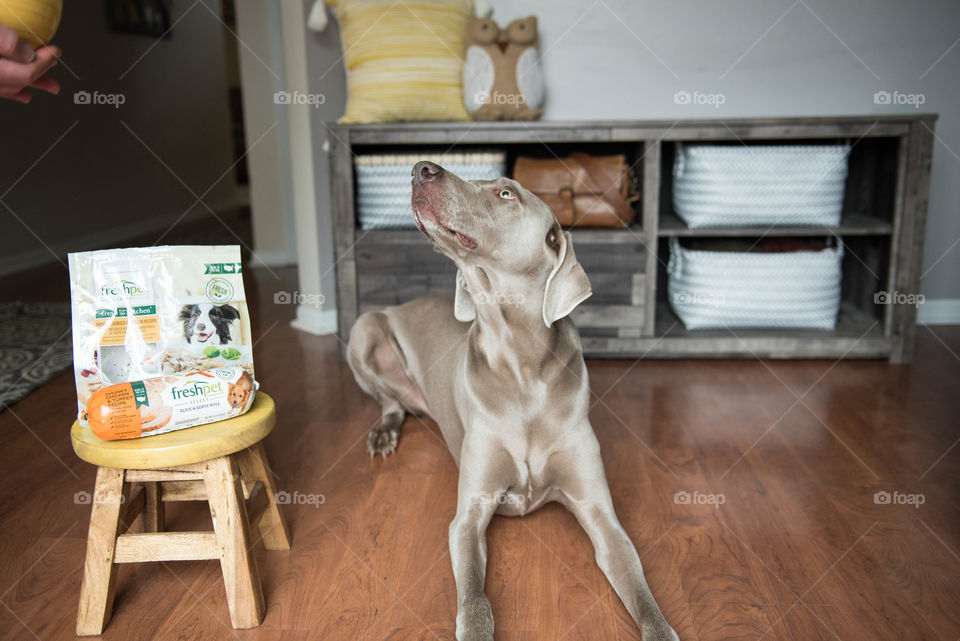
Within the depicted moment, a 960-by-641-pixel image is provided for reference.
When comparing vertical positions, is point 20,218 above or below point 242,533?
above

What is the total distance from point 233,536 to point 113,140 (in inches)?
213

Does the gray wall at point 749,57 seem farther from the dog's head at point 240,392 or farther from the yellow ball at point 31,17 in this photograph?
the dog's head at point 240,392

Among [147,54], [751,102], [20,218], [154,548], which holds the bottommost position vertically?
[154,548]

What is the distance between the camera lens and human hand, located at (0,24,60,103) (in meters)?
1.40

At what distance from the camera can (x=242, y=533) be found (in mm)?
1442

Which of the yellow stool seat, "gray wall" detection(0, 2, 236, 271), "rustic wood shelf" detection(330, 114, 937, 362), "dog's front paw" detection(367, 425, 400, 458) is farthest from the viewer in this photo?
"gray wall" detection(0, 2, 236, 271)

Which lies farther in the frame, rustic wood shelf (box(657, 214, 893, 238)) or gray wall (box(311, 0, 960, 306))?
gray wall (box(311, 0, 960, 306))

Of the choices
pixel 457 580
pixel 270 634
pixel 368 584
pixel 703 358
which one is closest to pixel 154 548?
pixel 270 634

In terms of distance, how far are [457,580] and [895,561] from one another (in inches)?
38.6

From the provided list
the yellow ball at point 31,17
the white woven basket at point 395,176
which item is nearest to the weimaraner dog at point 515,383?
the yellow ball at point 31,17

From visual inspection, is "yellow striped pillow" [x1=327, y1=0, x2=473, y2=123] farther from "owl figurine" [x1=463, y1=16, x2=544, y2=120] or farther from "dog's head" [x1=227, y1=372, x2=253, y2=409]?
"dog's head" [x1=227, y1=372, x2=253, y2=409]

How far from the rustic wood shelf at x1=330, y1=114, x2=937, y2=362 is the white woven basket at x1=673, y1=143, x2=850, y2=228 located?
2.0 inches

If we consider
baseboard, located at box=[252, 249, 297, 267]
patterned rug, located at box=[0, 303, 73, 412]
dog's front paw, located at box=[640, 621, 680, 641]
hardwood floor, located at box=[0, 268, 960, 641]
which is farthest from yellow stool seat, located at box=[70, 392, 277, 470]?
baseboard, located at box=[252, 249, 297, 267]

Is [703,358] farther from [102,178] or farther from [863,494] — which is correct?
[102,178]
